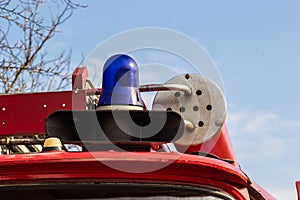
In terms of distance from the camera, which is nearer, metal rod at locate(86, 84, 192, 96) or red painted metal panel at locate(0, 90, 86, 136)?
metal rod at locate(86, 84, 192, 96)

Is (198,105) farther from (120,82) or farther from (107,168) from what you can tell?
(107,168)

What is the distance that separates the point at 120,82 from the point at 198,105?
1.26ft

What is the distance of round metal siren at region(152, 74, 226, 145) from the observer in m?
2.99

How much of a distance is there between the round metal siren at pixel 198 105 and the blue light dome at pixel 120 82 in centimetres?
28

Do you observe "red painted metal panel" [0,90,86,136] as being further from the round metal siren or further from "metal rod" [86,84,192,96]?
the round metal siren

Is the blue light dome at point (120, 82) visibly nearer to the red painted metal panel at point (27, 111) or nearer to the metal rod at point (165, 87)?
the metal rod at point (165, 87)

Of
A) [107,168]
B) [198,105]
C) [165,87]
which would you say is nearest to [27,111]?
[165,87]

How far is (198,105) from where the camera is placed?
301cm

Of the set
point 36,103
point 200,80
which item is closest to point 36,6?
point 36,103

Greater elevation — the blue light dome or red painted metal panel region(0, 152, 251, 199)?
the blue light dome

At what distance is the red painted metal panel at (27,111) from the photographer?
346cm

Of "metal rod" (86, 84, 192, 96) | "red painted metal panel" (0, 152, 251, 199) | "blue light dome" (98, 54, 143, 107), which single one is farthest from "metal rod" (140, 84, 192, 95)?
"red painted metal panel" (0, 152, 251, 199)

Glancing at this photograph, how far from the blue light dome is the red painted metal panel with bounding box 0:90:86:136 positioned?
69 centimetres

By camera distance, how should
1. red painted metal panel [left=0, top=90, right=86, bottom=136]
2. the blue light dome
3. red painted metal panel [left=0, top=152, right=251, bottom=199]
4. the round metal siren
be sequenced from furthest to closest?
red painted metal panel [left=0, top=90, right=86, bottom=136] < the round metal siren < the blue light dome < red painted metal panel [left=0, top=152, right=251, bottom=199]
